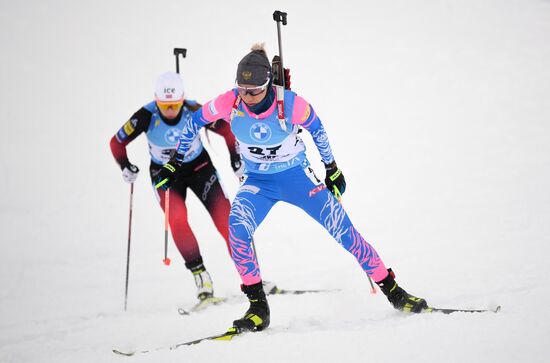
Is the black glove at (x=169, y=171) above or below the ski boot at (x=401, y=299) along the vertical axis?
above

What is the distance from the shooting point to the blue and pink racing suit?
426 centimetres

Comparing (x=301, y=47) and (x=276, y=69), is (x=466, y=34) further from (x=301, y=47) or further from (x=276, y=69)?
(x=276, y=69)

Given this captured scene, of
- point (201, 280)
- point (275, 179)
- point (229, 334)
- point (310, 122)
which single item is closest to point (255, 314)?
point (229, 334)

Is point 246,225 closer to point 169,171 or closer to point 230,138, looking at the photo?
point 169,171

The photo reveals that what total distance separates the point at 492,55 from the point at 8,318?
17.2 m

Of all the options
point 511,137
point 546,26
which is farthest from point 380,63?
point 511,137

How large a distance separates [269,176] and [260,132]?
1.39ft

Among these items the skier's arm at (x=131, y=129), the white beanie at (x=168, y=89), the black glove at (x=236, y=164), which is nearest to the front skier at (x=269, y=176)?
the white beanie at (x=168, y=89)

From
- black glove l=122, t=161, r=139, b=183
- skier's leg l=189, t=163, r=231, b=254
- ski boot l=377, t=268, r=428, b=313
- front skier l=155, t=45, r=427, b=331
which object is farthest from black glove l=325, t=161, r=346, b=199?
black glove l=122, t=161, r=139, b=183

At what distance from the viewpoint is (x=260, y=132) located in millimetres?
4320

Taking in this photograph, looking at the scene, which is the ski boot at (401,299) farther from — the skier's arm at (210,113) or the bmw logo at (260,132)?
the skier's arm at (210,113)

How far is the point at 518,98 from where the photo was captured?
13773 millimetres

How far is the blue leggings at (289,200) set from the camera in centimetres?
426

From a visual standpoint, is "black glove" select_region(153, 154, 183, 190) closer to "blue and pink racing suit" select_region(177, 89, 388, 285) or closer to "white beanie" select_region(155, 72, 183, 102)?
"blue and pink racing suit" select_region(177, 89, 388, 285)
